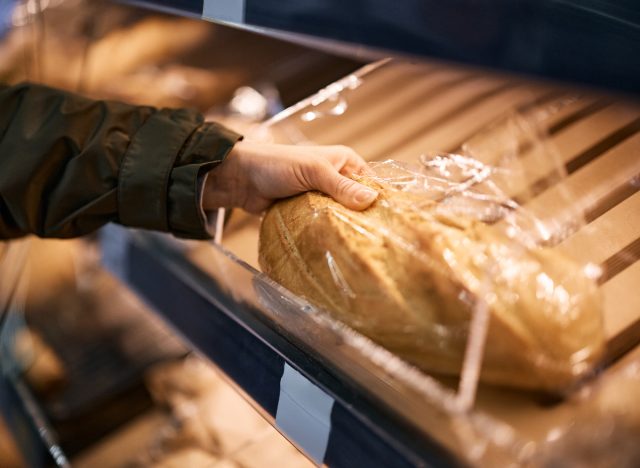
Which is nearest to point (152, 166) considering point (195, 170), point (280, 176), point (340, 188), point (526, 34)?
point (195, 170)

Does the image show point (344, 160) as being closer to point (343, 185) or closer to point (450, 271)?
point (343, 185)

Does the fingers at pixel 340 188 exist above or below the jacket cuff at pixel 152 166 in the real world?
above

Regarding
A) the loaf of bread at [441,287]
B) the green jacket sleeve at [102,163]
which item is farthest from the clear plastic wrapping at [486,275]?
the green jacket sleeve at [102,163]

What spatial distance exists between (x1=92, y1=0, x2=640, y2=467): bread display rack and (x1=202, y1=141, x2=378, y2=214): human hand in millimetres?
89

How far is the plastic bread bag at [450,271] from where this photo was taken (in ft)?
2.30

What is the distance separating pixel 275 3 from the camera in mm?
1046

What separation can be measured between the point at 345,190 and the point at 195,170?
283mm

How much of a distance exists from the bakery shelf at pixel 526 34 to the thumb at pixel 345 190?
203 millimetres

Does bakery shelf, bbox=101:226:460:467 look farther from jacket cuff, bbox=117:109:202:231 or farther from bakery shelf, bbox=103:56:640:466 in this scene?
jacket cuff, bbox=117:109:202:231

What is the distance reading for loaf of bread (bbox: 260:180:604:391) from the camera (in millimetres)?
699

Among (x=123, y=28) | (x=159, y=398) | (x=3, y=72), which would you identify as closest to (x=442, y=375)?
(x=159, y=398)

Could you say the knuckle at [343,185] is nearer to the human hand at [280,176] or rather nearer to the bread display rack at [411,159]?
the human hand at [280,176]

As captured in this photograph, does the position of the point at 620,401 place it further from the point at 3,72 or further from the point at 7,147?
the point at 3,72

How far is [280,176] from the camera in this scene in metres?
1.02
